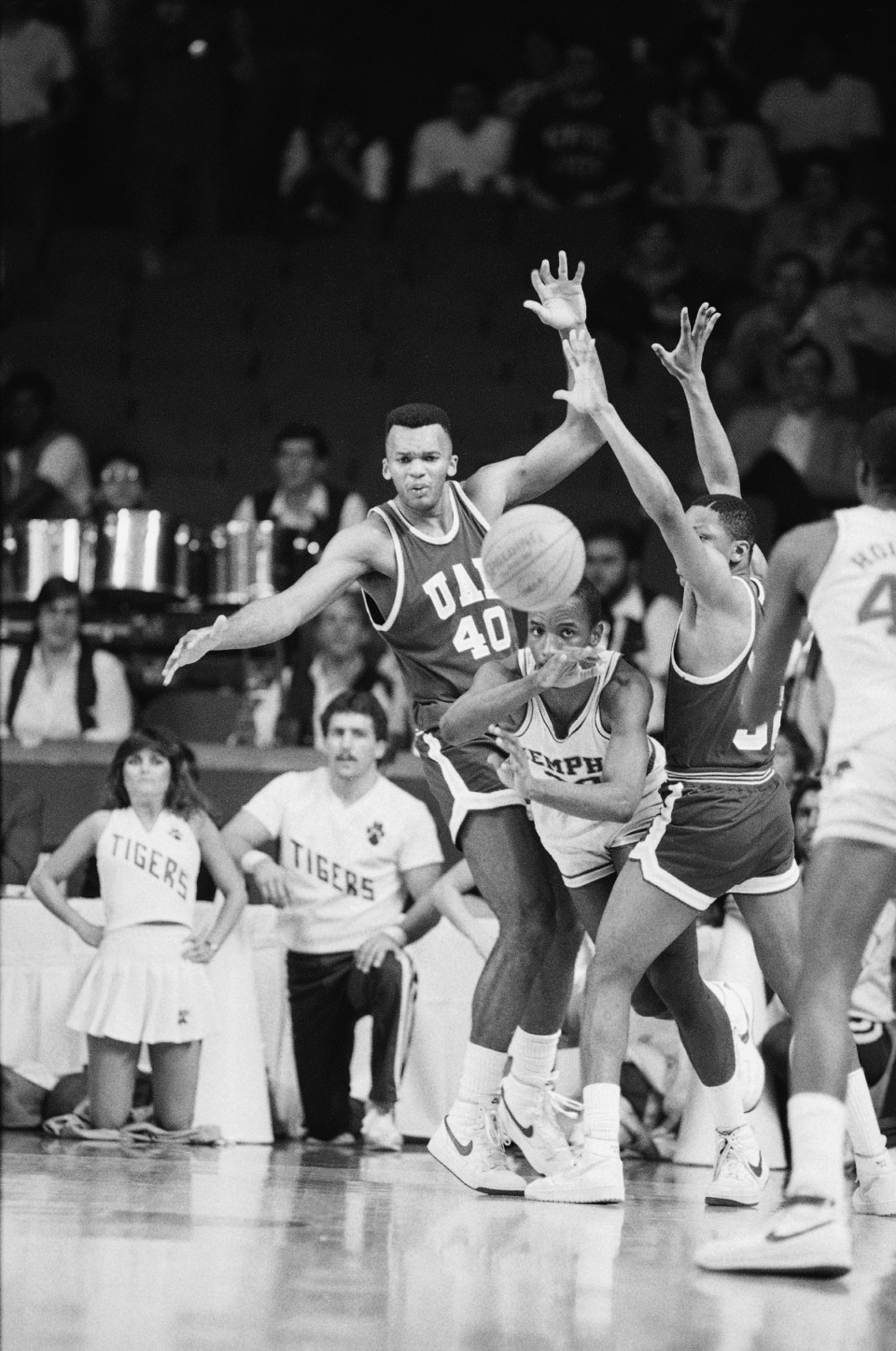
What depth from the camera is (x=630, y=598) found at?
32.8 feet

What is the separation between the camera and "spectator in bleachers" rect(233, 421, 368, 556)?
10594 mm

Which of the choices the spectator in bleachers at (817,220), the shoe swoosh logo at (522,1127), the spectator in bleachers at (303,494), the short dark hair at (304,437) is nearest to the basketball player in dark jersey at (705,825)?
the shoe swoosh logo at (522,1127)

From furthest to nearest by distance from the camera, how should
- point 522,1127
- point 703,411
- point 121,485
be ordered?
point 121,485, point 522,1127, point 703,411

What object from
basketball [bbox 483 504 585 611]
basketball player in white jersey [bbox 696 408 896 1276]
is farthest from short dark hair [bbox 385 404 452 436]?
basketball player in white jersey [bbox 696 408 896 1276]

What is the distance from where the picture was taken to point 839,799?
3.92m

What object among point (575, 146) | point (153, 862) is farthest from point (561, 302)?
point (575, 146)

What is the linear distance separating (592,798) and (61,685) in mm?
5384

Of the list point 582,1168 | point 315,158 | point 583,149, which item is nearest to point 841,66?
point 583,149

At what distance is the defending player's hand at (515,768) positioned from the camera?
4898 mm

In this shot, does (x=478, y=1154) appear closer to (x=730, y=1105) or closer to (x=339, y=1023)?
(x=730, y=1105)

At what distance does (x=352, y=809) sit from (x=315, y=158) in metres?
8.89

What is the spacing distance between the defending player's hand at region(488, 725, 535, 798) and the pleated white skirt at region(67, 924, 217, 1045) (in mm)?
2673

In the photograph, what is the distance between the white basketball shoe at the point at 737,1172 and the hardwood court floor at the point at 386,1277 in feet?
0.31

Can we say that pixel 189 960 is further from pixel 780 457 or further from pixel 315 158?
pixel 315 158
